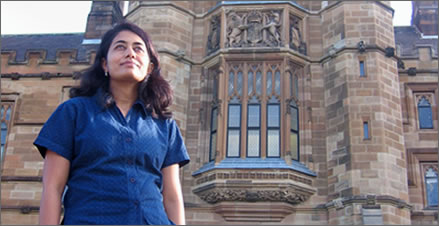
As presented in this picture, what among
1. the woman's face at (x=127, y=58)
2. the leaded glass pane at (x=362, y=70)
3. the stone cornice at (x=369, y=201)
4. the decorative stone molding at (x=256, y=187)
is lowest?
the woman's face at (x=127, y=58)

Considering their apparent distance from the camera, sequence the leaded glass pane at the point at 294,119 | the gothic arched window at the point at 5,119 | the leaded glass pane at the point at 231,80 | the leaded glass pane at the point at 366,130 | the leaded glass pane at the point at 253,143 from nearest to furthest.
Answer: the leaded glass pane at the point at 366,130, the leaded glass pane at the point at 253,143, the leaded glass pane at the point at 294,119, the leaded glass pane at the point at 231,80, the gothic arched window at the point at 5,119

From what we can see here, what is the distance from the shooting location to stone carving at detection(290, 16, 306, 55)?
1284 centimetres

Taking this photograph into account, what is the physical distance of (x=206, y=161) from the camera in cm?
1195

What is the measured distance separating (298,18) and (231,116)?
3053mm

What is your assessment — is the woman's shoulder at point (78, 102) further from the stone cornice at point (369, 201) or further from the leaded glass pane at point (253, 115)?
the leaded glass pane at point (253, 115)

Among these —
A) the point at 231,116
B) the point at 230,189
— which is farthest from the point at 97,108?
the point at 231,116

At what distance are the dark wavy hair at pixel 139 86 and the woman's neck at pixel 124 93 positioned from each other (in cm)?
3

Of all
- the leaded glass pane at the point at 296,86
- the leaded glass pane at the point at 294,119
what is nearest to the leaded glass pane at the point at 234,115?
the leaded glass pane at the point at 294,119

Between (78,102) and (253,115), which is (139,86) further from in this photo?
(253,115)

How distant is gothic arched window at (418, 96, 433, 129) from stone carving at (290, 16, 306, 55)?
310cm

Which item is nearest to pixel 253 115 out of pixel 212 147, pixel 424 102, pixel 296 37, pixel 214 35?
pixel 212 147

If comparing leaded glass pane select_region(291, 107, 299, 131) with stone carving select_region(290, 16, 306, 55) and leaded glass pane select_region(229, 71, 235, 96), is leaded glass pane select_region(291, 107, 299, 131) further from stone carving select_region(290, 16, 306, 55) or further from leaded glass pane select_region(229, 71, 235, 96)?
stone carving select_region(290, 16, 306, 55)

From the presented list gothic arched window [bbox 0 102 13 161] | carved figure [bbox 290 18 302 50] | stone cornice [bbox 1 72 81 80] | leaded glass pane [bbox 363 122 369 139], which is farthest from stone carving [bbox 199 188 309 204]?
gothic arched window [bbox 0 102 13 161]

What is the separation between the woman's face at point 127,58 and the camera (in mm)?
2352
